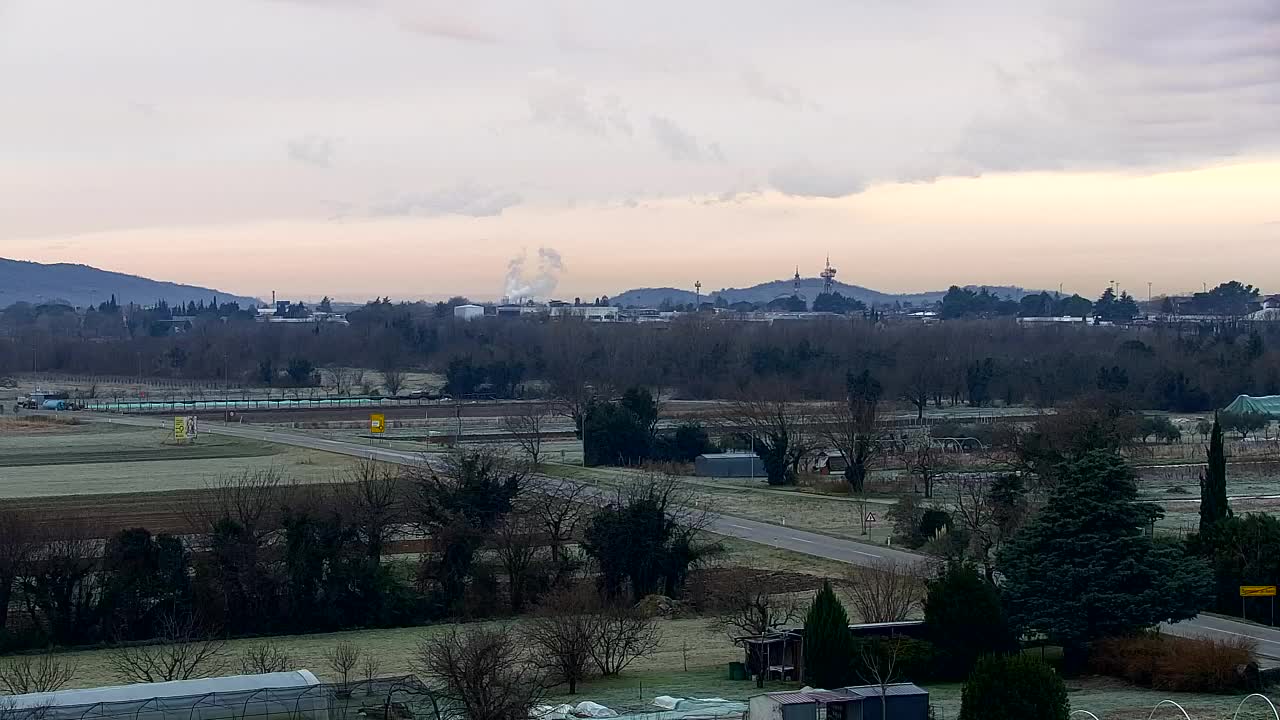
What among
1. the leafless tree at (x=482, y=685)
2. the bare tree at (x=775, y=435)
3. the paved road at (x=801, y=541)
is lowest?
→ the paved road at (x=801, y=541)

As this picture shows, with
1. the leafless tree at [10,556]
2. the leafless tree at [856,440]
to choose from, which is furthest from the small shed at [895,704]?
the leafless tree at [856,440]

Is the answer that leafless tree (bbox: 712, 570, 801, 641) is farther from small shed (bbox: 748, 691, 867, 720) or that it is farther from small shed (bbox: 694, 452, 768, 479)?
small shed (bbox: 694, 452, 768, 479)

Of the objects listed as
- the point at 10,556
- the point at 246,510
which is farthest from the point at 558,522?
the point at 10,556

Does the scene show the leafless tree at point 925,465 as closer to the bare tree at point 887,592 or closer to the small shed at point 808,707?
the bare tree at point 887,592

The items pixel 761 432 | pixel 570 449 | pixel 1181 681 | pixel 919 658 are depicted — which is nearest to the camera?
pixel 1181 681

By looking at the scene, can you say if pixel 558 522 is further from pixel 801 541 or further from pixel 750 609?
pixel 750 609

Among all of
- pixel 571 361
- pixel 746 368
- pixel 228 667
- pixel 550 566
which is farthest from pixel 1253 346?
pixel 228 667

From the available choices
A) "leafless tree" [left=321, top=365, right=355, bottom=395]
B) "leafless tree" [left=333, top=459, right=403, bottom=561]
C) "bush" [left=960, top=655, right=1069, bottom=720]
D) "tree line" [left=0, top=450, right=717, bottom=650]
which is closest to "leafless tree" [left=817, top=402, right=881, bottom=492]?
"tree line" [left=0, top=450, right=717, bottom=650]

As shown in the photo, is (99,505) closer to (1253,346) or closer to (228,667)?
(228,667)
